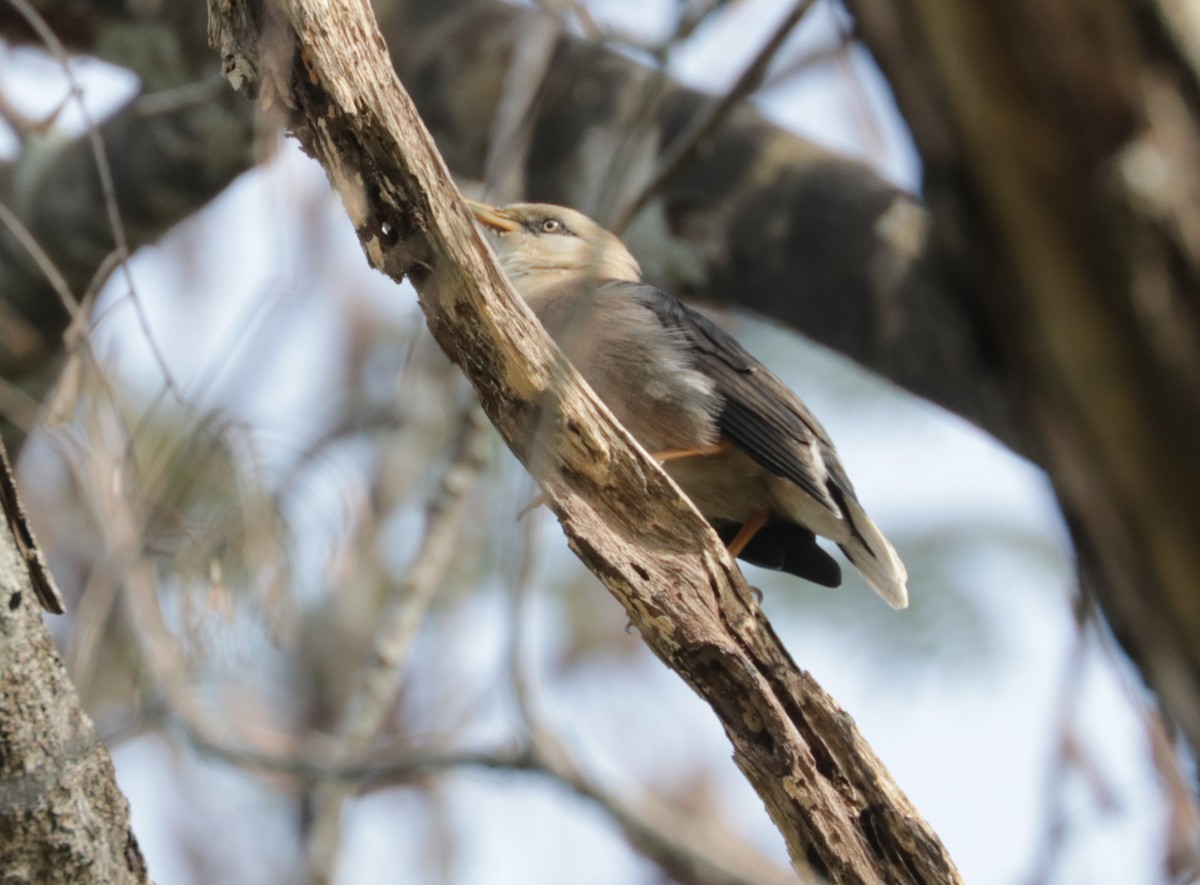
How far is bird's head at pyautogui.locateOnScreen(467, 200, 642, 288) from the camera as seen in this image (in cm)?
596

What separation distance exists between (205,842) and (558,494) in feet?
22.4

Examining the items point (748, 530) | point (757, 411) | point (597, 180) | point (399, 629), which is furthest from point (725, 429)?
point (597, 180)

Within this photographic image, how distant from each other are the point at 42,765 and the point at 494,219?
3.80 meters

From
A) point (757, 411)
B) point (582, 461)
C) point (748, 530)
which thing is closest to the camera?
point (582, 461)

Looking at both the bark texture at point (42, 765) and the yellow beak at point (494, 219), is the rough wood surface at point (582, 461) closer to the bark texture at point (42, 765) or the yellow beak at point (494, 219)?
the bark texture at point (42, 765)

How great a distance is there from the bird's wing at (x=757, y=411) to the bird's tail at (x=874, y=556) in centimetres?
8

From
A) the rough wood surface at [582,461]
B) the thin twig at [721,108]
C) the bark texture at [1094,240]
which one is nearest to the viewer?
the bark texture at [1094,240]

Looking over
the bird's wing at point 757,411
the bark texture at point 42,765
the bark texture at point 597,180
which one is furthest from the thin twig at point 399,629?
the bark texture at point 42,765

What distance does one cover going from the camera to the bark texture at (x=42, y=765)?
2.44 metres

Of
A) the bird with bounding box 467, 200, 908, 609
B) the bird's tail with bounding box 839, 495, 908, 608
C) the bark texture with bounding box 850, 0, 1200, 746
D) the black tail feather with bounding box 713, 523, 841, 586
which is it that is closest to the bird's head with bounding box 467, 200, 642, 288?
the bird with bounding box 467, 200, 908, 609

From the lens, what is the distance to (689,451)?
4832 millimetres

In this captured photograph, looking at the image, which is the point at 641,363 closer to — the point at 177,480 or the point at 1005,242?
the point at 177,480

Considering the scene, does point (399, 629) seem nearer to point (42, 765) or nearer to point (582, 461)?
point (582, 461)

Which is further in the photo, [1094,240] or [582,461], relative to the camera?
[582,461]
